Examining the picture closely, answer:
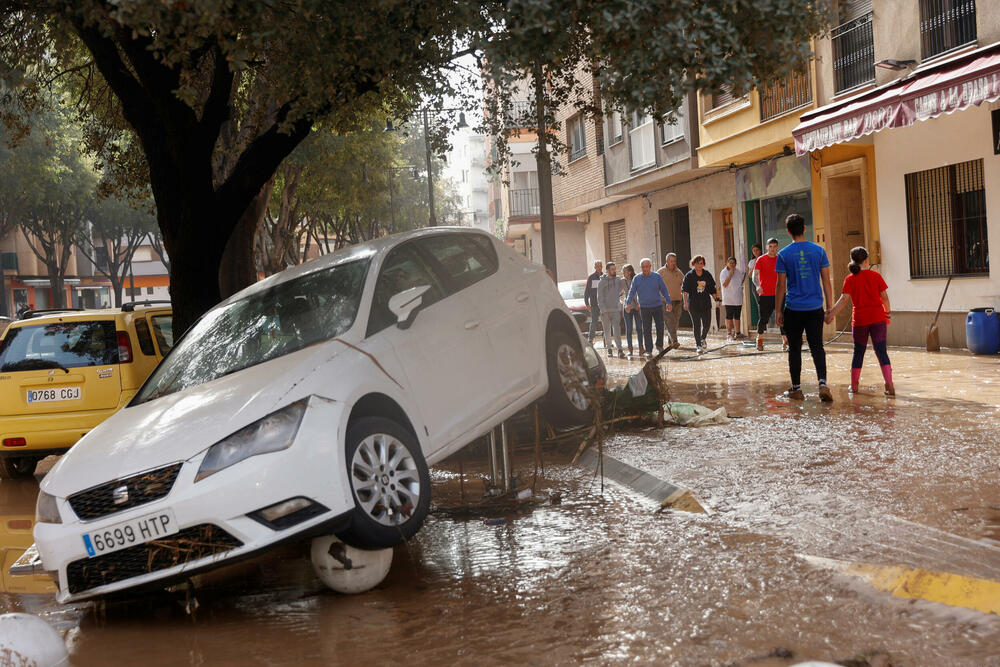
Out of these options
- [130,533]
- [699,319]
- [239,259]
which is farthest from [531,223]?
[130,533]

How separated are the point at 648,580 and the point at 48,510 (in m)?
2.93

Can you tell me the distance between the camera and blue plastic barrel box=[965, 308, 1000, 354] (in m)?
14.8

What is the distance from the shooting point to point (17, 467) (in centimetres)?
1125

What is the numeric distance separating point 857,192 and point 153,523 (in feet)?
57.5

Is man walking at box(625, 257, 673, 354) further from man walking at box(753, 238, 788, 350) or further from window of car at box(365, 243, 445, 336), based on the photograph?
window of car at box(365, 243, 445, 336)

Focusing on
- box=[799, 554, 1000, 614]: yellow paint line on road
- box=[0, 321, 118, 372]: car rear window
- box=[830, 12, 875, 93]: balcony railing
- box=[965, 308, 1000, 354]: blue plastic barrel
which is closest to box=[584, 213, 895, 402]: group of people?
box=[965, 308, 1000, 354]: blue plastic barrel

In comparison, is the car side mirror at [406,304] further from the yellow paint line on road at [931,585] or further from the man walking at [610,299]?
the man walking at [610,299]

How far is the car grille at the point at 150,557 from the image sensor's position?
4.80 metres

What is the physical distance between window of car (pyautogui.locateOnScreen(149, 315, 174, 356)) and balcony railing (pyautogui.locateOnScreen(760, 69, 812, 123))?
12387 mm

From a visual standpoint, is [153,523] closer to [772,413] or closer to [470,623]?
[470,623]

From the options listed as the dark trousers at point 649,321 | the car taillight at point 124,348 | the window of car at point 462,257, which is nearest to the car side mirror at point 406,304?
the window of car at point 462,257

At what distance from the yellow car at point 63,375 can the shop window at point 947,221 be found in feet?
39.2

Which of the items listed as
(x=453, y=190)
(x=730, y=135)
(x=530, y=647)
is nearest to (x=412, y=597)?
(x=530, y=647)

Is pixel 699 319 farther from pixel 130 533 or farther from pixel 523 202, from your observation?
pixel 523 202
